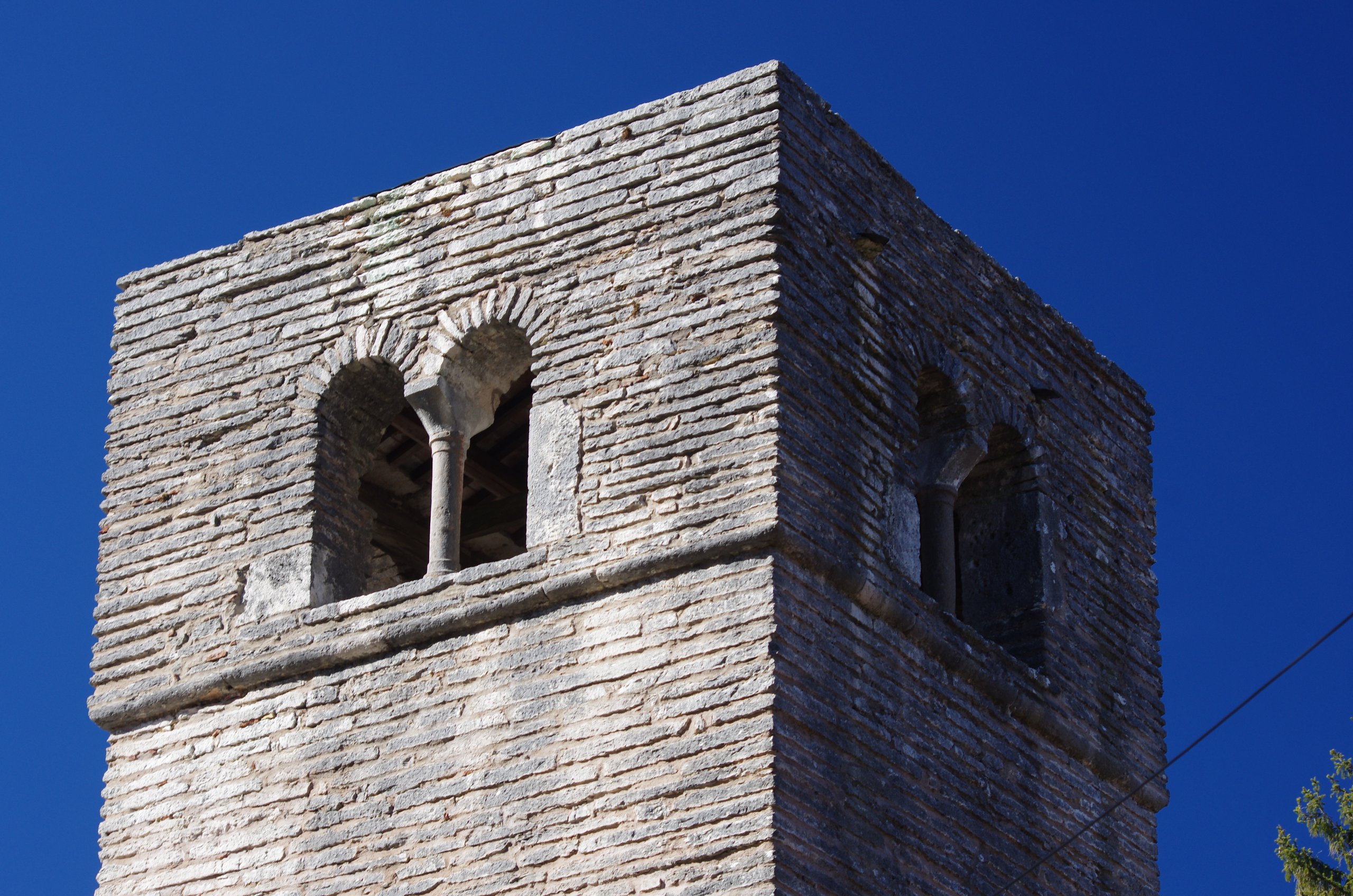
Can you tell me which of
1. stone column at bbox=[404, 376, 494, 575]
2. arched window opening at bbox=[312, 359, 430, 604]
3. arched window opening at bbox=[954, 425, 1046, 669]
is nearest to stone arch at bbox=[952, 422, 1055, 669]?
arched window opening at bbox=[954, 425, 1046, 669]

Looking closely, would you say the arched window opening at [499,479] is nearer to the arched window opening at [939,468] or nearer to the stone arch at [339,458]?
the stone arch at [339,458]

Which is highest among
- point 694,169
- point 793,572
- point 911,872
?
point 694,169

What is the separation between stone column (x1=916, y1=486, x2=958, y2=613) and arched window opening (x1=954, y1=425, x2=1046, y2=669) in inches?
12.1

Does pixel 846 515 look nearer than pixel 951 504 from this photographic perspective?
Yes

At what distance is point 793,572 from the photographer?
13320mm

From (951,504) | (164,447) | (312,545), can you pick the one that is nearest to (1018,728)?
(951,504)

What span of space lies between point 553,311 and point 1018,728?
9.25ft

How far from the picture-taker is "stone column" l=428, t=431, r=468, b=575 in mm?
14281

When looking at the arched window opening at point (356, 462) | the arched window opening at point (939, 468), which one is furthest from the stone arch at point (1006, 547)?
the arched window opening at point (356, 462)

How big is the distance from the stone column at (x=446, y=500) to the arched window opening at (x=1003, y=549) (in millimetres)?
2421

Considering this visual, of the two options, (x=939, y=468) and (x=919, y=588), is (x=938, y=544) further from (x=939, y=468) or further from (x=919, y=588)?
(x=919, y=588)

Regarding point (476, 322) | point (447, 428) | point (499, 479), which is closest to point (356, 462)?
point (447, 428)

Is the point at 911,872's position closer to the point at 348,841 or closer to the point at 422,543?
the point at 348,841

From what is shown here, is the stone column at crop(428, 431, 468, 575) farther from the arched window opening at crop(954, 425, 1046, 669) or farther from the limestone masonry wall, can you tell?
the arched window opening at crop(954, 425, 1046, 669)
